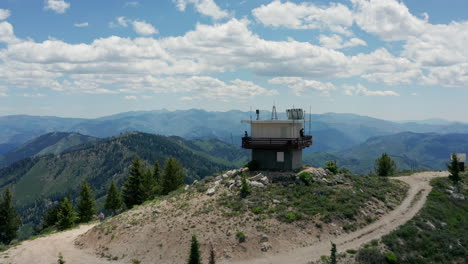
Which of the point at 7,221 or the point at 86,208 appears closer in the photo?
the point at 7,221

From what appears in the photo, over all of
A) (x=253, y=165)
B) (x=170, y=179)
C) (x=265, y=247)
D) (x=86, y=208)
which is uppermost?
(x=253, y=165)

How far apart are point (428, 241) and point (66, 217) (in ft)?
231

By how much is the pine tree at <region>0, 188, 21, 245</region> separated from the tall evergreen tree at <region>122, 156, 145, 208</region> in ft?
89.4

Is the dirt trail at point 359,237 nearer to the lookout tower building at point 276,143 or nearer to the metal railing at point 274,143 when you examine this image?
the lookout tower building at point 276,143

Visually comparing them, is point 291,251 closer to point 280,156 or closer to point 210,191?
point 210,191

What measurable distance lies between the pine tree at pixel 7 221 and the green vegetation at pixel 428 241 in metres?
83.5

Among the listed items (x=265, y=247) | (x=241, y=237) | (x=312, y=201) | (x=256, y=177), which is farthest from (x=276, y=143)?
(x=265, y=247)

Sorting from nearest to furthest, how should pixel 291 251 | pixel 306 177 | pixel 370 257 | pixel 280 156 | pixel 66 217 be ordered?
1. pixel 370 257
2. pixel 291 251
3. pixel 306 177
4. pixel 280 156
5. pixel 66 217

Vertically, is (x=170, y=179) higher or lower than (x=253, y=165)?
lower

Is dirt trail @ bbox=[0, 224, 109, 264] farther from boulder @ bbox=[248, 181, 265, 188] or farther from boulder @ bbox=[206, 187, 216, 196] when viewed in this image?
boulder @ bbox=[248, 181, 265, 188]

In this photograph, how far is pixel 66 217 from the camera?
7019cm

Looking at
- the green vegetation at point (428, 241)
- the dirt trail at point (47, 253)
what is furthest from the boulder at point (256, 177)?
the dirt trail at point (47, 253)

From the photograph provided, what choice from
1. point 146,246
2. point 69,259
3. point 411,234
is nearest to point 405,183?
point 411,234

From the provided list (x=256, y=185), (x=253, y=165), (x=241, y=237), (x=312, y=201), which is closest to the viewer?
(x=241, y=237)
